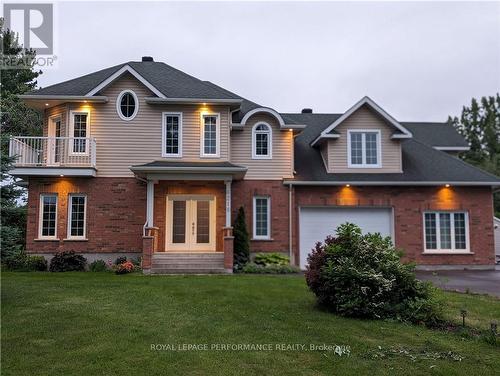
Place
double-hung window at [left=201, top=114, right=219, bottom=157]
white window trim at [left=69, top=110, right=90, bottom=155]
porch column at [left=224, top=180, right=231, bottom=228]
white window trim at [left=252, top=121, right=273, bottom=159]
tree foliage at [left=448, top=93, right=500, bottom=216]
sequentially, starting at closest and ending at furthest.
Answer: porch column at [left=224, top=180, right=231, bottom=228], white window trim at [left=69, top=110, right=90, bottom=155], double-hung window at [left=201, top=114, right=219, bottom=157], white window trim at [left=252, top=121, right=273, bottom=159], tree foliage at [left=448, top=93, right=500, bottom=216]

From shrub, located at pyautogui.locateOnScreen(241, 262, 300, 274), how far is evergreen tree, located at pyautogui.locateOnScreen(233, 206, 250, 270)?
1.18ft

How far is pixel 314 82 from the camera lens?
82562mm

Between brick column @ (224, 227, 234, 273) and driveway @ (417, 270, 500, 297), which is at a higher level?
brick column @ (224, 227, 234, 273)

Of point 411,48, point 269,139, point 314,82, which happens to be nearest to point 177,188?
point 269,139

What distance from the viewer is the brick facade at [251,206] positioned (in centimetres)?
1546

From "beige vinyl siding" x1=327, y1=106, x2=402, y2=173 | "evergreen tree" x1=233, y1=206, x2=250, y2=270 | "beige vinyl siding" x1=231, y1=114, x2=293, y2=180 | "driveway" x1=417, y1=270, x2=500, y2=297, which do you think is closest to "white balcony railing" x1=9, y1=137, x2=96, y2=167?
"beige vinyl siding" x1=231, y1=114, x2=293, y2=180

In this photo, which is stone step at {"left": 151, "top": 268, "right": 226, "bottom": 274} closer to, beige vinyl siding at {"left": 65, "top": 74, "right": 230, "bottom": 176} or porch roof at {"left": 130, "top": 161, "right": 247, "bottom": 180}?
porch roof at {"left": 130, "top": 161, "right": 247, "bottom": 180}

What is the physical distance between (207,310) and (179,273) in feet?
20.4

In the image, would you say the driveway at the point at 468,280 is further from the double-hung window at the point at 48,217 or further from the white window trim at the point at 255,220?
the double-hung window at the point at 48,217

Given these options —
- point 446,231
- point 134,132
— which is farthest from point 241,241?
point 446,231

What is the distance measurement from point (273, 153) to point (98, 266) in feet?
26.5

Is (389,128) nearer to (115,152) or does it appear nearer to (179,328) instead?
(115,152)

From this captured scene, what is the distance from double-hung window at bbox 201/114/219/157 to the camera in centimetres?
1622

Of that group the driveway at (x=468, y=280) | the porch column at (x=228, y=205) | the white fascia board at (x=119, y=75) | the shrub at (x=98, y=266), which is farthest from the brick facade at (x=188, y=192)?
the driveway at (x=468, y=280)
